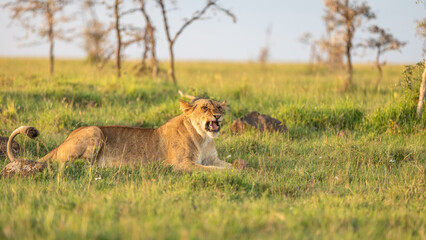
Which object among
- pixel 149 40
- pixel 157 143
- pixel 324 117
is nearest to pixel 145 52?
pixel 149 40

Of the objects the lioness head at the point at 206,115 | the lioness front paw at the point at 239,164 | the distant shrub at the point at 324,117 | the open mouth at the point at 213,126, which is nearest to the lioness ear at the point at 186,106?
the lioness head at the point at 206,115

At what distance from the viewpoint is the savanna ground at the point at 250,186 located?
4.25 m

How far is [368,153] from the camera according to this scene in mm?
7906

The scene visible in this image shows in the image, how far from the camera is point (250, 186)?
6113 mm

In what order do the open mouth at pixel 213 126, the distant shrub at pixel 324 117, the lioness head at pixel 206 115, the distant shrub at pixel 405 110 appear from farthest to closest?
1. the distant shrub at pixel 324 117
2. the distant shrub at pixel 405 110
3. the open mouth at pixel 213 126
4. the lioness head at pixel 206 115

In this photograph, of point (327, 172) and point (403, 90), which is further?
point (403, 90)

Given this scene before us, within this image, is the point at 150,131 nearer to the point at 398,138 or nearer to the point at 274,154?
the point at 274,154

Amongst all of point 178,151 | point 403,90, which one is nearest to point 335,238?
point 178,151

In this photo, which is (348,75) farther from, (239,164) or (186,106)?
(186,106)

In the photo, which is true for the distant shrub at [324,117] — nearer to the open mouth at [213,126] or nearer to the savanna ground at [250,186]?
the savanna ground at [250,186]

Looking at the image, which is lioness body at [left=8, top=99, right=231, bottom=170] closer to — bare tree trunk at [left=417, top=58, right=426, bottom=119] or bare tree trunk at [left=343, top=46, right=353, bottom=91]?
bare tree trunk at [left=417, top=58, right=426, bottom=119]

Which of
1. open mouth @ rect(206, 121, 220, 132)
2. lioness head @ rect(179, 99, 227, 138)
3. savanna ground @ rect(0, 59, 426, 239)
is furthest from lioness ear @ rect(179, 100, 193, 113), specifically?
savanna ground @ rect(0, 59, 426, 239)

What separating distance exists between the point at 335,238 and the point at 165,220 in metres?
1.55

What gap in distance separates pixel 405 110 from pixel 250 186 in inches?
227
